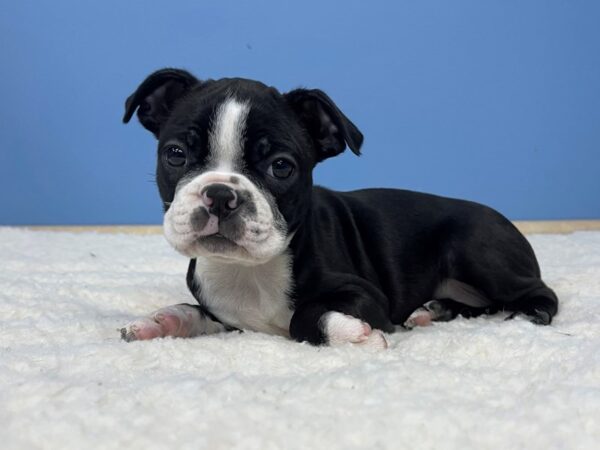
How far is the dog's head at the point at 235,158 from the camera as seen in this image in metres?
1.86

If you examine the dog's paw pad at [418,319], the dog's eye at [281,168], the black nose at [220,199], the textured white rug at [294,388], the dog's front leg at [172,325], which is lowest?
the dog's paw pad at [418,319]

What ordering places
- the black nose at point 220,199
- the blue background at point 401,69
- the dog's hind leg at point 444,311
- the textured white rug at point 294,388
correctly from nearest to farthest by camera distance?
the textured white rug at point 294,388 < the black nose at point 220,199 < the dog's hind leg at point 444,311 < the blue background at point 401,69

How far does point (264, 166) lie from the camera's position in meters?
2.01

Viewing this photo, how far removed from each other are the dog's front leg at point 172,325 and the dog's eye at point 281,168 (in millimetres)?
559

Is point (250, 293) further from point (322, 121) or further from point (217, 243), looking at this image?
point (322, 121)

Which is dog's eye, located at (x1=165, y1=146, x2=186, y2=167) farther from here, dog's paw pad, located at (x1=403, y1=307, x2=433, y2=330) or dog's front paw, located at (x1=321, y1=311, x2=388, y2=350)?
dog's paw pad, located at (x1=403, y1=307, x2=433, y2=330)

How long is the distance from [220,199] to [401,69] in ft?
12.0

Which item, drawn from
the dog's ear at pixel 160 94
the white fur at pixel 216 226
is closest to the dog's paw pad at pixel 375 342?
the white fur at pixel 216 226

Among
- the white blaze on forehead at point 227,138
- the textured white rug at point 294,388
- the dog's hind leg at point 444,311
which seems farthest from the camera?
the dog's hind leg at point 444,311

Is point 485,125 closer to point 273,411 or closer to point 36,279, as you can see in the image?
point 36,279

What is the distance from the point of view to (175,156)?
204 cm

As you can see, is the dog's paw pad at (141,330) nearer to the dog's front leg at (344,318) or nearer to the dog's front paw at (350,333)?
the dog's front leg at (344,318)

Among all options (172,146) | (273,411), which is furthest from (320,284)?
(273,411)

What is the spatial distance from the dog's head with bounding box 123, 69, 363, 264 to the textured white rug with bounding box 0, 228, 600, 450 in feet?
0.97
